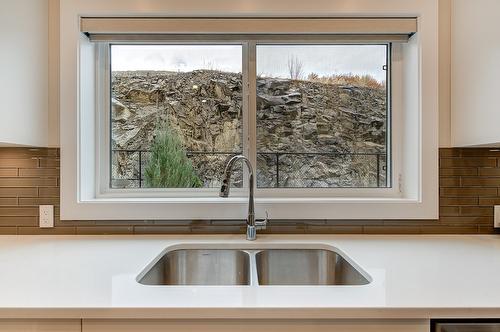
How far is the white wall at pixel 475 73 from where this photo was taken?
4.27 feet

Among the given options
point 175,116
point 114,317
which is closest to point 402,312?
point 114,317

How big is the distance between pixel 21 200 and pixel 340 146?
62.1 inches

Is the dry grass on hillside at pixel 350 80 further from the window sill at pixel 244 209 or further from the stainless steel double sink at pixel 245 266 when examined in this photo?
the stainless steel double sink at pixel 245 266

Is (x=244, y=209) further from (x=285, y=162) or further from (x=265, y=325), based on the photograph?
(x=265, y=325)

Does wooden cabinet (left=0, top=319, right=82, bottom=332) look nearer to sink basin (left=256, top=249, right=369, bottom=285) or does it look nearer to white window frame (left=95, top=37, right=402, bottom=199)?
sink basin (left=256, top=249, right=369, bottom=285)

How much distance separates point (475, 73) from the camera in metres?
1.42

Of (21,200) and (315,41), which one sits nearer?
(21,200)

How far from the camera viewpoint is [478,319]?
868mm

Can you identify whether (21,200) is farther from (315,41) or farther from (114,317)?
(315,41)

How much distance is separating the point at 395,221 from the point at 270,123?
30.4 inches

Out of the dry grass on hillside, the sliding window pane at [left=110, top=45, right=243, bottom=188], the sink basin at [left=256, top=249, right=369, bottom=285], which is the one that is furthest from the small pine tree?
the dry grass on hillside

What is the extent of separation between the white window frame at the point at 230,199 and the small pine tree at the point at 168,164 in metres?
0.15

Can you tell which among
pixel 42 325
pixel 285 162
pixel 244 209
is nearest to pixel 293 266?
pixel 244 209

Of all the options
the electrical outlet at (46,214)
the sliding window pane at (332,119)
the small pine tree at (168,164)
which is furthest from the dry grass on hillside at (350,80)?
the electrical outlet at (46,214)
